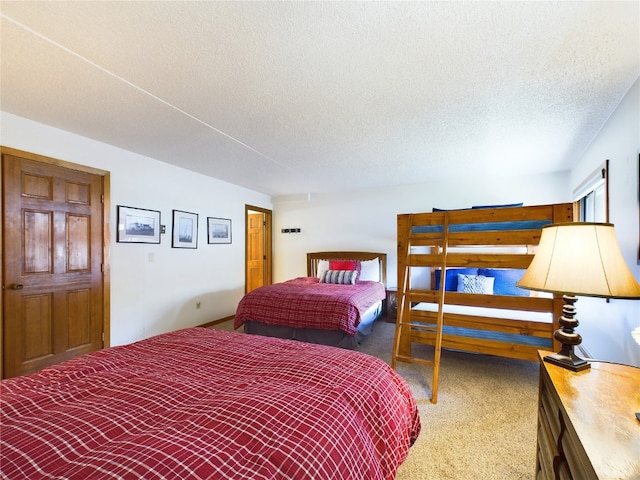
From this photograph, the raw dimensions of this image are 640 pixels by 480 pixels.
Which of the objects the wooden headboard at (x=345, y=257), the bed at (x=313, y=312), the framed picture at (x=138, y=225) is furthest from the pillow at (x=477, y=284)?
the framed picture at (x=138, y=225)

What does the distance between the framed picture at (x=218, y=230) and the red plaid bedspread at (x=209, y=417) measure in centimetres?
332

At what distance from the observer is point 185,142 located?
10.2 feet

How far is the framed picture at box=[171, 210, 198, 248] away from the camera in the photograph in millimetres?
4078

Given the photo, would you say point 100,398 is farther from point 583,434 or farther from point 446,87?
point 446,87

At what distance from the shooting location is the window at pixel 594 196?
2428mm

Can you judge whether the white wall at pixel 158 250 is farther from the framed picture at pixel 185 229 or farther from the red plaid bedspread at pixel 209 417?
the red plaid bedspread at pixel 209 417

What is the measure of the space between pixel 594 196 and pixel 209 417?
429 centimetres

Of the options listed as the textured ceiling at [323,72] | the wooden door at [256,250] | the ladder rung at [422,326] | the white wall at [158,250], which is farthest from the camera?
the wooden door at [256,250]

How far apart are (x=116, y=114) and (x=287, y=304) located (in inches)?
102

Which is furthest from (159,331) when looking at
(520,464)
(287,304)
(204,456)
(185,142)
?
(520,464)

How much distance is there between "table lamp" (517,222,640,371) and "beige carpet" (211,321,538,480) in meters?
0.82

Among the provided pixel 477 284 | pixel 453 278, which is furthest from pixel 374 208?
pixel 477 284

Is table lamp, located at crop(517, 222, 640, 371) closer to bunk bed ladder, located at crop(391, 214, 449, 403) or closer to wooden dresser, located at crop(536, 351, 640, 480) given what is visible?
wooden dresser, located at crop(536, 351, 640, 480)

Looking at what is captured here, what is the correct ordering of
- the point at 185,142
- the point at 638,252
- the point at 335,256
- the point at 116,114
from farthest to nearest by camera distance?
the point at 335,256 < the point at 185,142 < the point at 116,114 < the point at 638,252
